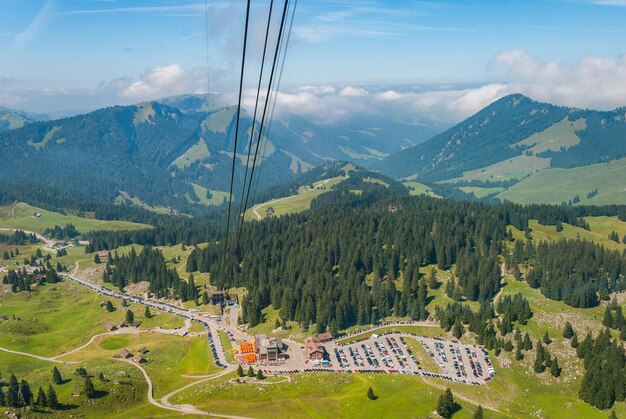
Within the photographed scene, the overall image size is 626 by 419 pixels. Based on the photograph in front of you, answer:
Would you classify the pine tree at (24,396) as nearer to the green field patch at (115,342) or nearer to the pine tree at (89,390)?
the pine tree at (89,390)

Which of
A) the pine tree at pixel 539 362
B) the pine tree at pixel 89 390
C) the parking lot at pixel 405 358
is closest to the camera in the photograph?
the pine tree at pixel 89 390

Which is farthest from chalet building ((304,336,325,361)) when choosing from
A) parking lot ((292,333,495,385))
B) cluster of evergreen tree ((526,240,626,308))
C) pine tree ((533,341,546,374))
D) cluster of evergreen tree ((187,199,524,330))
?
cluster of evergreen tree ((526,240,626,308))

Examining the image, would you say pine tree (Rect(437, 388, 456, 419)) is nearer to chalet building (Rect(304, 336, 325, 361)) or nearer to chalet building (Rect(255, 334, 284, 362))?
chalet building (Rect(304, 336, 325, 361))

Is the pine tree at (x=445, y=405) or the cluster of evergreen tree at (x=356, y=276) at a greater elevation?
the cluster of evergreen tree at (x=356, y=276)

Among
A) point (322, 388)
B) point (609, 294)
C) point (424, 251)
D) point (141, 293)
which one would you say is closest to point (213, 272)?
point (141, 293)

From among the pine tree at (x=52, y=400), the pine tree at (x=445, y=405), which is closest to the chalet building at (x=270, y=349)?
the pine tree at (x=445, y=405)

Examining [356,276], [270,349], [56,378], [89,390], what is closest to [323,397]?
[270,349]
